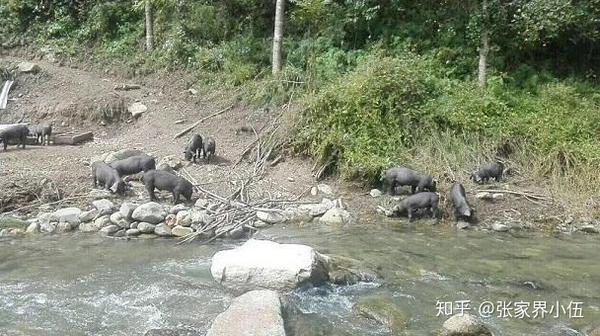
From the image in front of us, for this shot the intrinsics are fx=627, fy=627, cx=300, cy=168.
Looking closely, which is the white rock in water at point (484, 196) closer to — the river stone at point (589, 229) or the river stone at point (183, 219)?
the river stone at point (589, 229)

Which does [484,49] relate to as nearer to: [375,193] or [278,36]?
[278,36]

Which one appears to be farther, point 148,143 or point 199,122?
point 199,122

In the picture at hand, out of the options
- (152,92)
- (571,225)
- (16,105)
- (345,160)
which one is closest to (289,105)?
(345,160)

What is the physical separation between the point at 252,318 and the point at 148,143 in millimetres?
11099

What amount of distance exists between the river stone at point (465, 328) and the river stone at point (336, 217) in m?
5.79

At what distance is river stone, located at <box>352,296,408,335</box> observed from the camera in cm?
773

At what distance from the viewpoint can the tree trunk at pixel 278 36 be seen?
1828cm

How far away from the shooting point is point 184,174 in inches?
580

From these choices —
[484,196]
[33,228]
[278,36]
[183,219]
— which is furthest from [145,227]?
[278,36]

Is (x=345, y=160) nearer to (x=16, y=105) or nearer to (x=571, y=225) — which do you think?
(x=571, y=225)

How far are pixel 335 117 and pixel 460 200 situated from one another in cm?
398

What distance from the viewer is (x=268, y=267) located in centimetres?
853

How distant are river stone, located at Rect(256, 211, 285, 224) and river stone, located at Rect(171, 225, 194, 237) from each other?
1.55 metres

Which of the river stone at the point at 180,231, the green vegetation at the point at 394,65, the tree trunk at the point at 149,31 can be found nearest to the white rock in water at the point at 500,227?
the green vegetation at the point at 394,65
